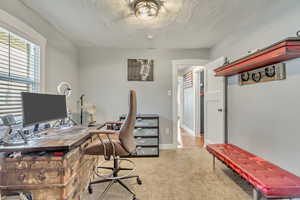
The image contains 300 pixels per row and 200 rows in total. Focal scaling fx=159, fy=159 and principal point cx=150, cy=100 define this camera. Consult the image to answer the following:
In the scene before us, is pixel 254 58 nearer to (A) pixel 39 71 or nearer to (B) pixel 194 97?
(A) pixel 39 71

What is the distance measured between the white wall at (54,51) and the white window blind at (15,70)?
0.78 ft

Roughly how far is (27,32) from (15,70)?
507 mm

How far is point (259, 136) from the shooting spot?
2229 mm

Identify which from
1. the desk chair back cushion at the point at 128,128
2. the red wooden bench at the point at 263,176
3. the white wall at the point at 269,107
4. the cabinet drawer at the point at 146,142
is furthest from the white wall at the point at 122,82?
the desk chair back cushion at the point at 128,128

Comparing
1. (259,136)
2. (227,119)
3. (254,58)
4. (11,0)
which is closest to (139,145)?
(227,119)

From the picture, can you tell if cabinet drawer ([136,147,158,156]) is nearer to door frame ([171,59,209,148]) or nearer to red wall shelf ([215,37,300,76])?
door frame ([171,59,209,148])

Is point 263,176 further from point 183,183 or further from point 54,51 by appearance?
point 54,51

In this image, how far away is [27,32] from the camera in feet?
6.51

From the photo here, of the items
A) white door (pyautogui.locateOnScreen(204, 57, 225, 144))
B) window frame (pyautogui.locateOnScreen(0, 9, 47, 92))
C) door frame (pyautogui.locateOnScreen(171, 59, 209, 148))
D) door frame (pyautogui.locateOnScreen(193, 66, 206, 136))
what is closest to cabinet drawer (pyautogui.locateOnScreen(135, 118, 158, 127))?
door frame (pyautogui.locateOnScreen(171, 59, 209, 148))

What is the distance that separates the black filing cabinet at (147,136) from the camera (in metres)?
3.22

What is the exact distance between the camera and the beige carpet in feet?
6.24

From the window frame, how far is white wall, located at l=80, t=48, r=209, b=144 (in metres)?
1.35

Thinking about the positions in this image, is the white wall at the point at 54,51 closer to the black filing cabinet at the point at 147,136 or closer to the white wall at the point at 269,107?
the black filing cabinet at the point at 147,136

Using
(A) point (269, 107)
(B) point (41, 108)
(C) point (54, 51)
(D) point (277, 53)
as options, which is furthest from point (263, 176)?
(C) point (54, 51)
